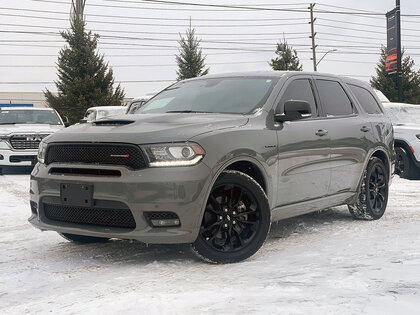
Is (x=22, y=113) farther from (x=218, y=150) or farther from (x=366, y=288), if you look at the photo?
(x=366, y=288)

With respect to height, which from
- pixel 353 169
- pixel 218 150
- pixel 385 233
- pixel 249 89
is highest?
pixel 249 89

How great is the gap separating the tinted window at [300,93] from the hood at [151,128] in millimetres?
784

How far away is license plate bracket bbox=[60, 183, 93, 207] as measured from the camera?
4207mm

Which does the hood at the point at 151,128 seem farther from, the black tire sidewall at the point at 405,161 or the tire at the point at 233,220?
the black tire sidewall at the point at 405,161

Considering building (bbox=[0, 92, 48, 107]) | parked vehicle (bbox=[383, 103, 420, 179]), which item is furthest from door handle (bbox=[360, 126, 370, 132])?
building (bbox=[0, 92, 48, 107])

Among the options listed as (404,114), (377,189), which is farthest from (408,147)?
(377,189)

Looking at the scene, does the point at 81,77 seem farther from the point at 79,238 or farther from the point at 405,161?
the point at 79,238

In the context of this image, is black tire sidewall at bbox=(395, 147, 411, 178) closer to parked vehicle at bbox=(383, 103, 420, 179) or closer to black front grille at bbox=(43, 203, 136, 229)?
parked vehicle at bbox=(383, 103, 420, 179)

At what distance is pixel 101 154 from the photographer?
13.9 feet

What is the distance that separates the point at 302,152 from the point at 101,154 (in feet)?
6.48

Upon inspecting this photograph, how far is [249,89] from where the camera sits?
211 inches

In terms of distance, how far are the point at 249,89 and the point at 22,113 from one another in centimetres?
1048

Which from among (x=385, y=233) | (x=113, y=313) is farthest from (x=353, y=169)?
(x=113, y=313)

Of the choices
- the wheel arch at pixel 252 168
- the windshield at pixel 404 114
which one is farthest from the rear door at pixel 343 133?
the windshield at pixel 404 114
